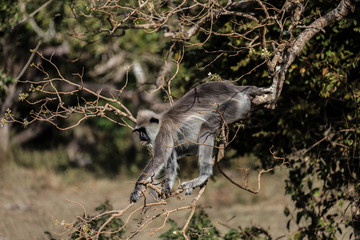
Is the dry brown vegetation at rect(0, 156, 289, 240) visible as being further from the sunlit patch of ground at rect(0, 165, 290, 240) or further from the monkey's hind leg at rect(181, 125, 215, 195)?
the monkey's hind leg at rect(181, 125, 215, 195)

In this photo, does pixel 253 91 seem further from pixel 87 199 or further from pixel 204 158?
pixel 87 199

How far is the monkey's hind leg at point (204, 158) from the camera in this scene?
418 cm

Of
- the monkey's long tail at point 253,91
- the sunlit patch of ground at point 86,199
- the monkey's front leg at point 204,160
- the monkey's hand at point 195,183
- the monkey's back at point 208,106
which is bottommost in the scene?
the sunlit patch of ground at point 86,199

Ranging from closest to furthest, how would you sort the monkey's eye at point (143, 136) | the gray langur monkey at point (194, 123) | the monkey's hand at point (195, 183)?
the monkey's hand at point (195, 183) → the gray langur monkey at point (194, 123) → the monkey's eye at point (143, 136)

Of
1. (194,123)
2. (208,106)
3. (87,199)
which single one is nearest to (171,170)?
(194,123)

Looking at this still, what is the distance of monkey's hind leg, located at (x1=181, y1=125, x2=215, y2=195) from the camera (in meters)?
4.18

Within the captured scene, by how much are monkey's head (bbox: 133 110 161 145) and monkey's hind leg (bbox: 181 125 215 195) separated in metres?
0.56

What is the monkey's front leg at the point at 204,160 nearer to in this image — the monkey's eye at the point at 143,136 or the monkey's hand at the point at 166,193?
the monkey's hand at the point at 166,193

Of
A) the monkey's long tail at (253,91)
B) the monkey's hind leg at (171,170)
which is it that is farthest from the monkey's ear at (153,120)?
the monkey's long tail at (253,91)

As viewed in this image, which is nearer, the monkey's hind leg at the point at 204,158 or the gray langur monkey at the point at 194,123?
the monkey's hind leg at the point at 204,158

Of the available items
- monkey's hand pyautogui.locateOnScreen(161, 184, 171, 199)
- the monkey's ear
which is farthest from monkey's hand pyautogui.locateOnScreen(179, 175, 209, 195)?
the monkey's ear

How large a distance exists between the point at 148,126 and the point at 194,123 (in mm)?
463

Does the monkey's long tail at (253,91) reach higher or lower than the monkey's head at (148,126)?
higher

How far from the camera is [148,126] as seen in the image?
15.6 ft
